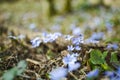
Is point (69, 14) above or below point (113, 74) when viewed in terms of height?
above

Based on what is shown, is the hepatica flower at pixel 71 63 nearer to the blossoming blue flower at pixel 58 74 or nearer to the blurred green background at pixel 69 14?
the blossoming blue flower at pixel 58 74

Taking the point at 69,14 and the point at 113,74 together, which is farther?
the point at 69,14

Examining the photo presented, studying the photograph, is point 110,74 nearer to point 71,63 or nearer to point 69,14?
point 71,63

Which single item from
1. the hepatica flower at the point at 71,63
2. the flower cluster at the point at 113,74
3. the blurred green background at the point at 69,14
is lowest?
the flower cluster at the point at 113,74

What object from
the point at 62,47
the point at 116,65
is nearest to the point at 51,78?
the point at 116,65

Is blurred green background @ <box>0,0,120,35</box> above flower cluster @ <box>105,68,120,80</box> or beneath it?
above

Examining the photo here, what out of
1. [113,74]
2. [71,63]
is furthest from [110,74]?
[71,63]


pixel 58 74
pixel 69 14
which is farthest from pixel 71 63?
pixel 69 14

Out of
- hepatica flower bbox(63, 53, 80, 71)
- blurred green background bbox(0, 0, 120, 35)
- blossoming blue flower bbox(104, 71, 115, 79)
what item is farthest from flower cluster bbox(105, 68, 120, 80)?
blurred green background bbox(0, 0, 120, 35)

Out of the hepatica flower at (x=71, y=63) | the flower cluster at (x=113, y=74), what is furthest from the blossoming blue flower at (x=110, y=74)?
the hepatica flower at (x=71, y=63)

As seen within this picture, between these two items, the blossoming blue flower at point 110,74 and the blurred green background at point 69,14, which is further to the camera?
the blurred green background at point 69,14

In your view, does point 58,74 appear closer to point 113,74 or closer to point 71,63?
point 71,63

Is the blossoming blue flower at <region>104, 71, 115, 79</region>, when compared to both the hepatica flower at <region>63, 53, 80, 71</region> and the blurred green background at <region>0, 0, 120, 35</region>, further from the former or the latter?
the blurred green background at <region>0, 0, 120, 35</region>
